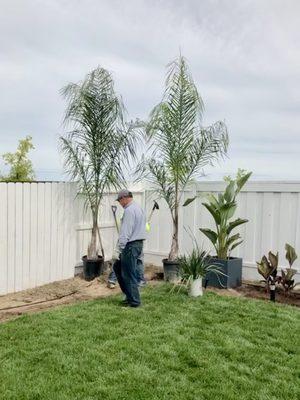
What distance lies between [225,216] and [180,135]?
64.8 inches

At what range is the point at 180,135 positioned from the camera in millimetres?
7289

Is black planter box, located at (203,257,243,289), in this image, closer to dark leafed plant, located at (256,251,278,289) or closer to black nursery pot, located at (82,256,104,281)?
dark leafed plant, located at (256,251,278,289)

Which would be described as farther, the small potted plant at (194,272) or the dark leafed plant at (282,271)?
the dark leafed plant at (282,271)

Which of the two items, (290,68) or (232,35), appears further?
(290,68)

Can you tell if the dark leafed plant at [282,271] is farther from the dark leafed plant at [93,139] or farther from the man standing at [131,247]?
the dark leafed plant at [93,139]

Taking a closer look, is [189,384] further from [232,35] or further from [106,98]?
[232,35]

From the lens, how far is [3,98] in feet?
27.7

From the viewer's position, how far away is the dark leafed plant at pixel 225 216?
22.1 feet

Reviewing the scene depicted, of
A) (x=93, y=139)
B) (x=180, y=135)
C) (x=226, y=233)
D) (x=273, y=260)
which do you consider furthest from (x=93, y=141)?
(x=273, y=260)

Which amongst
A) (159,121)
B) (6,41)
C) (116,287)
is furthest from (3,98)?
(116,287)

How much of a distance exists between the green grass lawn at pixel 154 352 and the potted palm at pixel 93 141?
2213 millimetres

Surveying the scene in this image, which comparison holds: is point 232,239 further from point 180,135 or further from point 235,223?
point 180,135

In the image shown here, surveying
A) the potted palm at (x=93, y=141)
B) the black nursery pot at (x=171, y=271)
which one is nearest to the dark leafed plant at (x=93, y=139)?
the potted palm at (x=93, y=141)

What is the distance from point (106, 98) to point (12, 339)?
Result: 4524 mm
